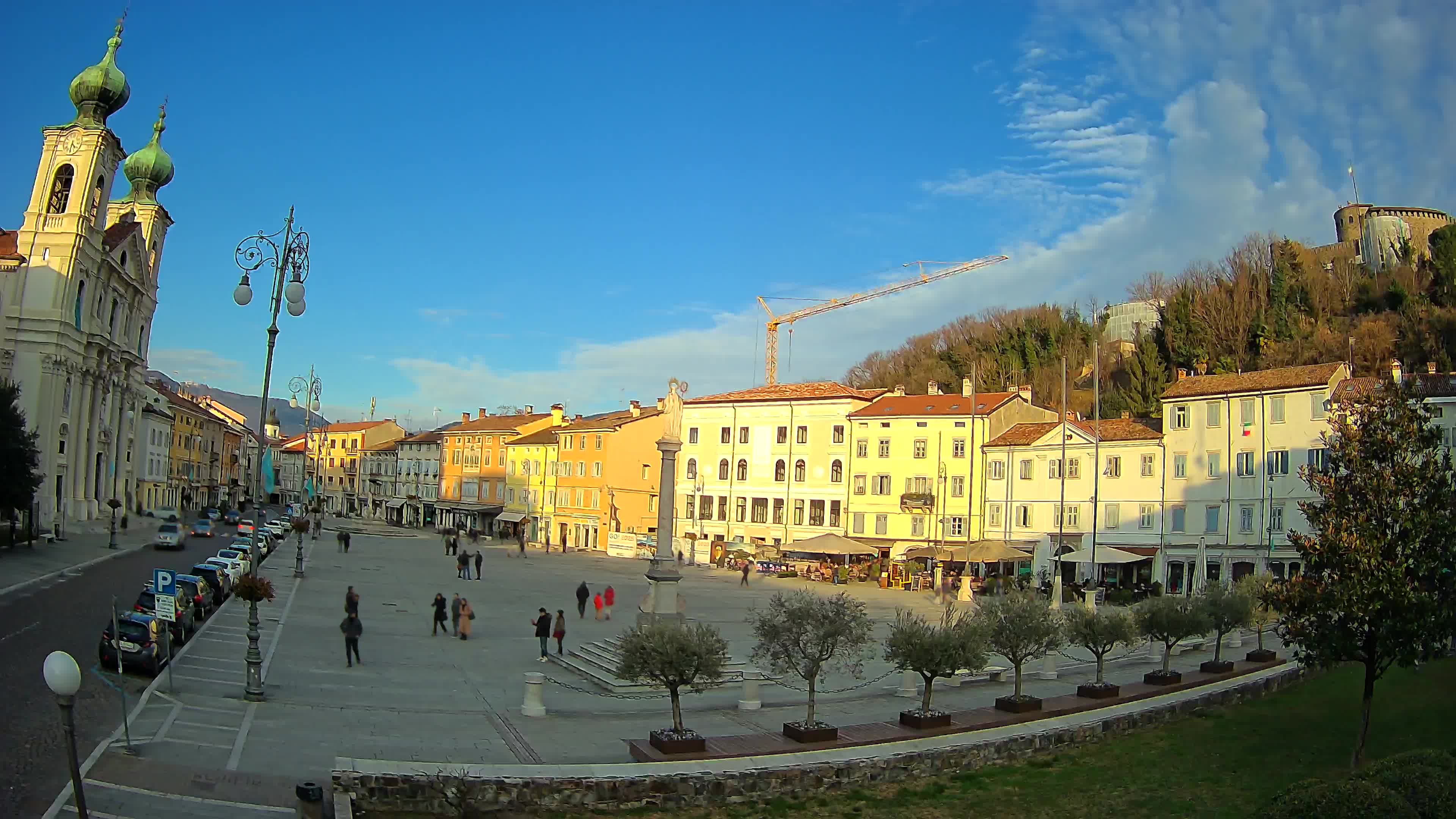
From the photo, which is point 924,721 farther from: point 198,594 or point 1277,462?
point 1277,462

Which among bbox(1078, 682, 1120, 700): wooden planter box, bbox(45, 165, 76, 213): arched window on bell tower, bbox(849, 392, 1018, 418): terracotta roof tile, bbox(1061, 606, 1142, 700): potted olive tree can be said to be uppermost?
bbox(45, 165, 76, 213): arched window on bell tower

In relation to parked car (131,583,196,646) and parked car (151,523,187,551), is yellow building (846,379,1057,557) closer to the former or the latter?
parked car (151,523,187,551)

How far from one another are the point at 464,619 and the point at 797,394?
43667 millimetres

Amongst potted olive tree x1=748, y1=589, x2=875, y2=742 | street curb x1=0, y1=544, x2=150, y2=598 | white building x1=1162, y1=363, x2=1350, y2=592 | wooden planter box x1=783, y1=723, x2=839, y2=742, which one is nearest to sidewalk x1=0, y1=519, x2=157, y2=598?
street curb x1=0, y1=544, x2=150, y2=598

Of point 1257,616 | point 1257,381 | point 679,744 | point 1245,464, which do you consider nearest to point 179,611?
point 679,744

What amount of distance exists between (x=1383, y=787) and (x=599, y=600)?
2660 cm

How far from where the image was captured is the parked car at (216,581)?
32.2 metres

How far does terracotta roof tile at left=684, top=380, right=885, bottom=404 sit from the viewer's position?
67500mm

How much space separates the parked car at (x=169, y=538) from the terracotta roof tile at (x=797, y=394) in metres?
33.7

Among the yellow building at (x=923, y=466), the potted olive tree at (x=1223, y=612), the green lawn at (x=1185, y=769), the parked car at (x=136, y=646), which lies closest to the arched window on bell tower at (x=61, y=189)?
the yellow building at (x=923, y=466)

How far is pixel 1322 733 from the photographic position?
1836cm

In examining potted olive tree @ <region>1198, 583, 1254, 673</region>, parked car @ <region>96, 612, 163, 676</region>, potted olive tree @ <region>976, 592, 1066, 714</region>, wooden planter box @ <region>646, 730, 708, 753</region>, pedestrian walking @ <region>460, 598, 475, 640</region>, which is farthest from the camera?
pedestrian walking @ <region>460, 598, 475, 640</region>

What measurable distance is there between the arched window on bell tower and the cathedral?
0.18 ft

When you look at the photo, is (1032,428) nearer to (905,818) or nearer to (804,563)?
(804,563)
